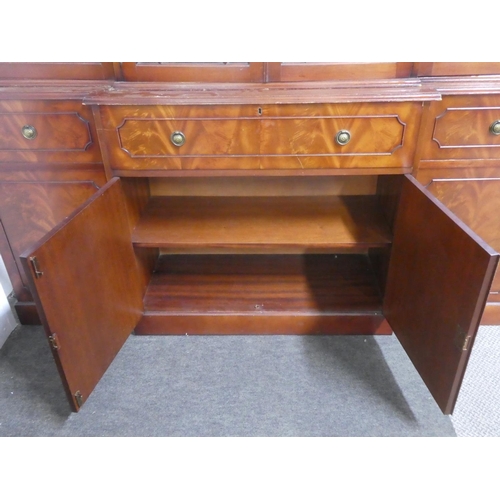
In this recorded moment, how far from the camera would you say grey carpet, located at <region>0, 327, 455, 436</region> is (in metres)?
1.01

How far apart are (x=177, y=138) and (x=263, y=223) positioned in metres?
0.38

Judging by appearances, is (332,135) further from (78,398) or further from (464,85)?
(78,398)

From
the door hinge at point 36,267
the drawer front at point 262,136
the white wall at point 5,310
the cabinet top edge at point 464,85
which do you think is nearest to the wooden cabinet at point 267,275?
the door hinge at point 36,267

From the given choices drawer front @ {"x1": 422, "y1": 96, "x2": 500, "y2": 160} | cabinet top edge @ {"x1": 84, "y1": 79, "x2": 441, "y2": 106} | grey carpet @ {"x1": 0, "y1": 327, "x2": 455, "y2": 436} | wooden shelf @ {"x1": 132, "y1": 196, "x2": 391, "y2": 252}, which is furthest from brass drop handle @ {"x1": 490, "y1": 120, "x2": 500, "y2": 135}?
grey carpet @ {"x1": 0, "y1": 327, "x2": 455, "y2": 436}

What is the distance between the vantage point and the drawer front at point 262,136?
986 mm

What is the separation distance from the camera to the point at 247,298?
1309 millimetres

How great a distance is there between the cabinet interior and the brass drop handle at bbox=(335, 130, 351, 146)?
0.73 feet

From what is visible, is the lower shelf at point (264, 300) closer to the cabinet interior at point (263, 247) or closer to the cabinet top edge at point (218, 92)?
the cabinet interior at point (263, 247)

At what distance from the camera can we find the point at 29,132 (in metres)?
1.04

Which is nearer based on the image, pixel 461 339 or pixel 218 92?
pixel 461 339

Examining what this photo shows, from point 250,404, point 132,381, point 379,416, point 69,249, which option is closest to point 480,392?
point 379,416

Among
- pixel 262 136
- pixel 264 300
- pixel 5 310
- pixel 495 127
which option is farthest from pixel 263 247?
pixel 5 310

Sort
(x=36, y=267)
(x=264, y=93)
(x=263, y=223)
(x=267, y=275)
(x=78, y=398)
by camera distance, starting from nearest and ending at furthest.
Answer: (x=36, y=267)
(x=78, y=398)
(x=264, y=93)
(x=263, y=223)
(x=267, y=275)

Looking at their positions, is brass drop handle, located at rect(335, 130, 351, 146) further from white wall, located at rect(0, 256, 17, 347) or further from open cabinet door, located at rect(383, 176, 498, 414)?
white wall, located at rect(0, 256, 17, 347)
